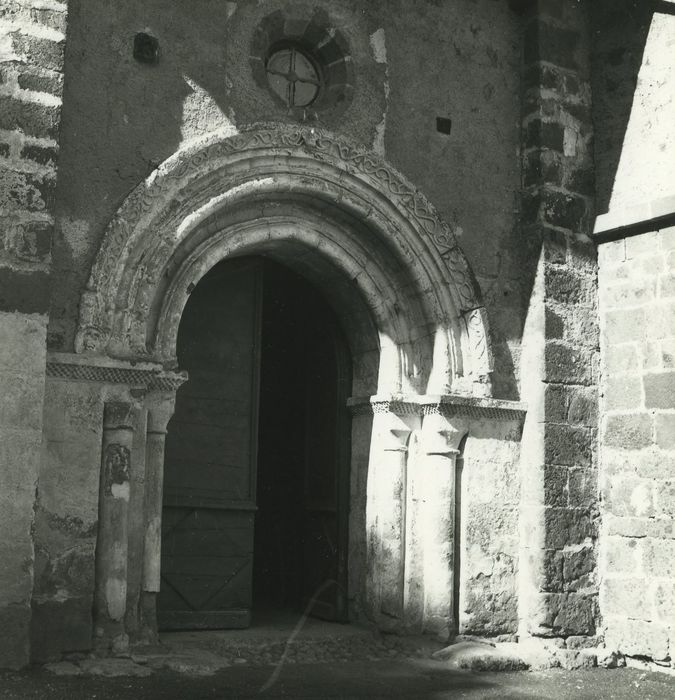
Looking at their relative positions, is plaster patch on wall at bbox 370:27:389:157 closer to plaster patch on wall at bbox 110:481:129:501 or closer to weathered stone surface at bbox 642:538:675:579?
plaster patch on wall at bbox 110:481:129:501

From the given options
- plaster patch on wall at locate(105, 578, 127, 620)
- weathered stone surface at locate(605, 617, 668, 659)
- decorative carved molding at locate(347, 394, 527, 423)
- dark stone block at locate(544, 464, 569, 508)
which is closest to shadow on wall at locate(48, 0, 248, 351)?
plaster patch on wall at locate(105, 578, 127, 620)

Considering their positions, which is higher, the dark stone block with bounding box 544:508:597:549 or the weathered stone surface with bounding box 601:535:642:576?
the dark stone block with bounding box 544:508:597:549

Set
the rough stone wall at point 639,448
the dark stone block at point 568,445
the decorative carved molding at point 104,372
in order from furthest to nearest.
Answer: the dark stone block at point 568,445 < the rough stone wall at point 639,448 < the decorative carved molding at point 104,372

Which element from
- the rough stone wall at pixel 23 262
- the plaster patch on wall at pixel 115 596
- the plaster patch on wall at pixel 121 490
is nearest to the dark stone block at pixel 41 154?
the rough stone wall at pixel 23 262

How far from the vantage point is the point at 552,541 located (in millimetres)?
6598

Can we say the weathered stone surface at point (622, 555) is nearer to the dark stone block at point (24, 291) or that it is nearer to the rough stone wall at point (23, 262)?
the rough stone wall at point (23, 262)

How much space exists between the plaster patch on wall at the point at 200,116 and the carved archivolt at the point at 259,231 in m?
0.09

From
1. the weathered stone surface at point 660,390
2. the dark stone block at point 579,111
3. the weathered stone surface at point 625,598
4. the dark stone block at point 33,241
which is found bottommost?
the weathered stone surface at point 625,598

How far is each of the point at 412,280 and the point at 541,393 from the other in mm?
1080

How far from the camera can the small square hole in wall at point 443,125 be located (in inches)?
271

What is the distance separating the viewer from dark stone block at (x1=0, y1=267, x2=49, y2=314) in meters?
5.24

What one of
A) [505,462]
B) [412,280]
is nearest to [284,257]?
[412,280]

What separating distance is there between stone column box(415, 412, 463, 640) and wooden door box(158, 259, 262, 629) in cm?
108

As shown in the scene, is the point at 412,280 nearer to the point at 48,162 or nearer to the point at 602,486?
the point at 602,486
